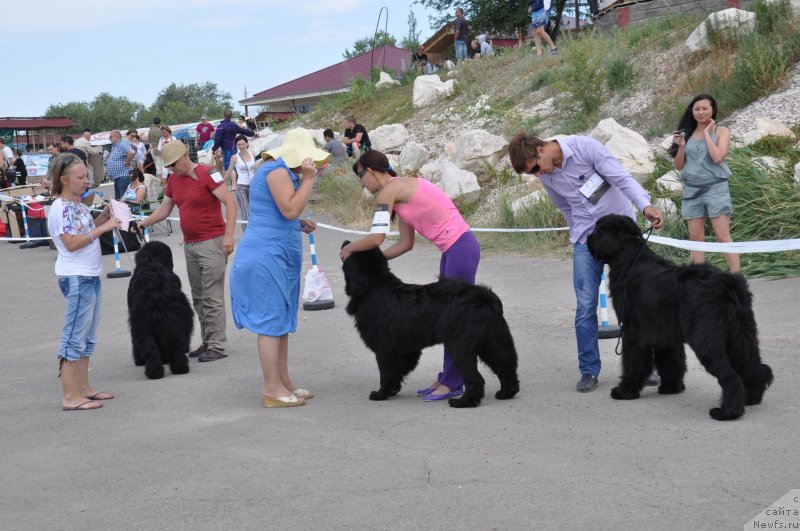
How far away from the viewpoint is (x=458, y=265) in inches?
254

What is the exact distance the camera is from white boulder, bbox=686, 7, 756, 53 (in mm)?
17328

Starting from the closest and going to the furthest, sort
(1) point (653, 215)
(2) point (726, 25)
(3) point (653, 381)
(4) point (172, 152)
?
(1) point (653, 215) < (3) point (653, 381) < (4) point (172, 152) < (2) point (726, 25)

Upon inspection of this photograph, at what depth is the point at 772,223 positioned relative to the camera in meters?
10.6

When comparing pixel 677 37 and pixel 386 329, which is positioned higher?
pixel 677 37

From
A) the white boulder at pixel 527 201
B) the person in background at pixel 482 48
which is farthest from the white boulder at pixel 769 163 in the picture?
the person in background at pixel 482 48

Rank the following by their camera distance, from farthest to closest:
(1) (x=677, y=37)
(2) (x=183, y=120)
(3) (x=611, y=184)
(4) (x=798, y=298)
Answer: (2) (x=183, y=120) < (1) (x=677, y=37) < (4) (x=798, y=298) < (3) (x=611, y=184)

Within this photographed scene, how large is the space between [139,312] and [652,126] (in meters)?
12.2

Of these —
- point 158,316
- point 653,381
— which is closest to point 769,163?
point 653,381

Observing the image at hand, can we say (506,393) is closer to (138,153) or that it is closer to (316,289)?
(316,289)

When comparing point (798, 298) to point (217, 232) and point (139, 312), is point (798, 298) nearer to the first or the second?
point (217, 232)

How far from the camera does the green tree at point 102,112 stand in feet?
336

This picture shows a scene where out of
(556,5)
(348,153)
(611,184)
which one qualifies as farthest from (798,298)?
(556,5)

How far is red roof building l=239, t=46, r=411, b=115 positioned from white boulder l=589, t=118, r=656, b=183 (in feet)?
130

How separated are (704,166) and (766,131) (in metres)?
4.52
